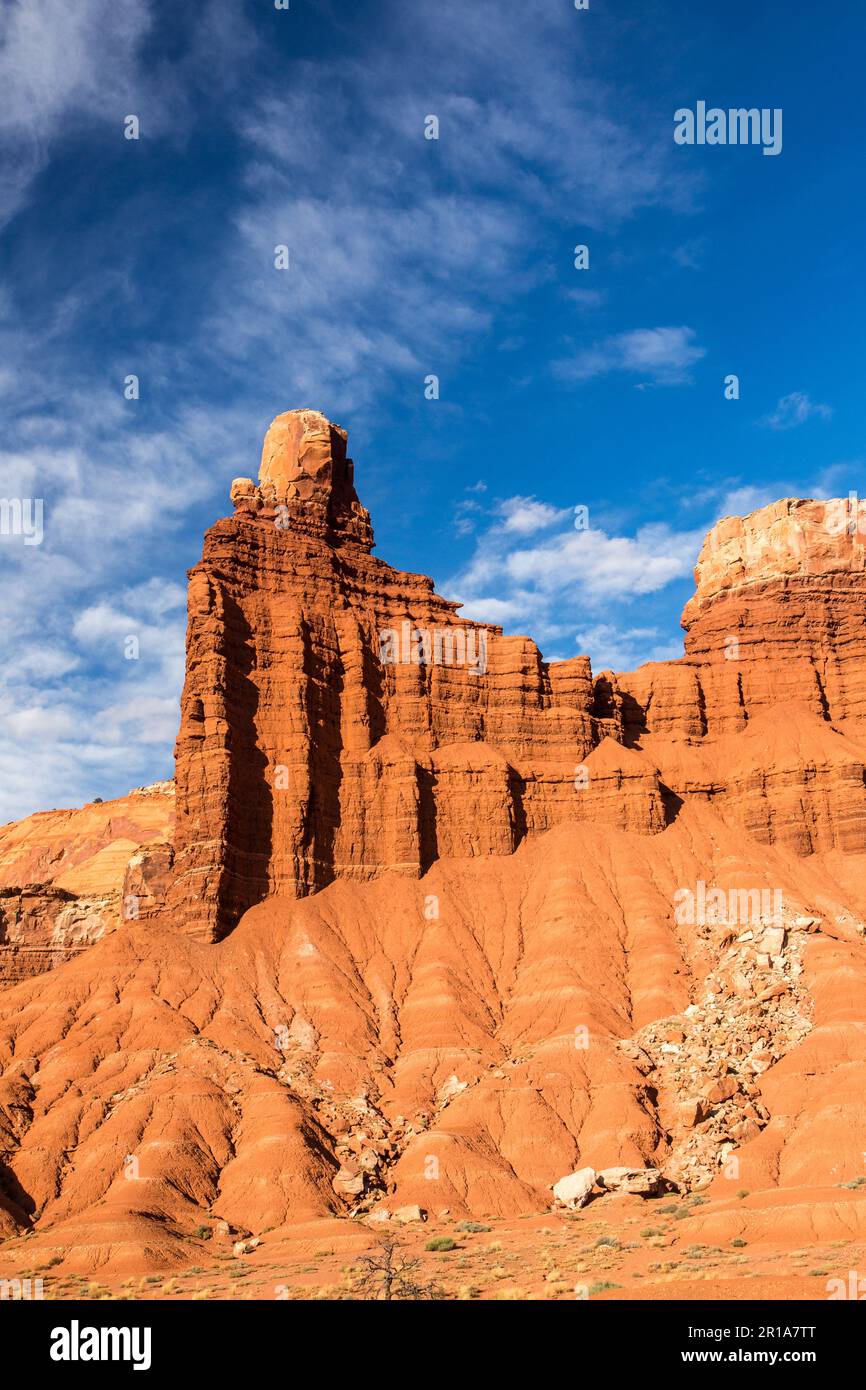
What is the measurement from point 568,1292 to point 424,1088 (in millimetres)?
31826

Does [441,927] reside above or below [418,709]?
below

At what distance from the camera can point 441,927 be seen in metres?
76.0

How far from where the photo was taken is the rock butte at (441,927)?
2073 inches

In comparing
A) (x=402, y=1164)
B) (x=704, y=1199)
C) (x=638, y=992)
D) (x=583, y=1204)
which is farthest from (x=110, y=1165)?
(x=638, y=992)

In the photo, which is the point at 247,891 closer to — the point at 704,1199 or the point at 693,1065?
the point at 693,1065
